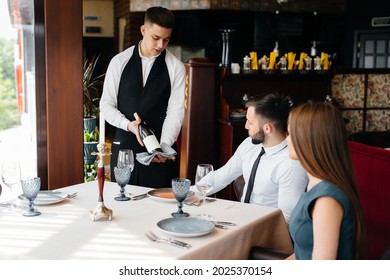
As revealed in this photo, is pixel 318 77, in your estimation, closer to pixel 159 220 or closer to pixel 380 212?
pixel 380 212

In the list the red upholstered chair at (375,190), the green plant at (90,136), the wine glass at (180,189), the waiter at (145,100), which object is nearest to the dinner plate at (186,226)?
the wine glass at (180,189)

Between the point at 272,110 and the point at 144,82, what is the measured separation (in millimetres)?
951

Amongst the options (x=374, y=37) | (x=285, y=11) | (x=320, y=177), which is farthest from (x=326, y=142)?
(x=374, y=37)

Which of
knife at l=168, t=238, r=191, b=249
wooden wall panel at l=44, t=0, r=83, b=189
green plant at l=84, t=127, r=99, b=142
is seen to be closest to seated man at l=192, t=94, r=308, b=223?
knife at l=168, t=238, r=191, b=249

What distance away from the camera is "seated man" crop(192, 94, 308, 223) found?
2521mm

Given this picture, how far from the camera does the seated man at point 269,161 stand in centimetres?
252

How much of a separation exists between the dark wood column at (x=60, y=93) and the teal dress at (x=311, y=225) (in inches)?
92.0

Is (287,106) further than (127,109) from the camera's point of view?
No

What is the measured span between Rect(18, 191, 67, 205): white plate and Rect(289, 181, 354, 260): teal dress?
107 cm

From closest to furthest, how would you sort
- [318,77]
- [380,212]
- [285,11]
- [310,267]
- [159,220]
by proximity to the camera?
[310,267] → [159,220] → [380,212] → [318,77] → [285,11]

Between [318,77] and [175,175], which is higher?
[318,77]

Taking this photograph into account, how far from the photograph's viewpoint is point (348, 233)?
5.49 ft

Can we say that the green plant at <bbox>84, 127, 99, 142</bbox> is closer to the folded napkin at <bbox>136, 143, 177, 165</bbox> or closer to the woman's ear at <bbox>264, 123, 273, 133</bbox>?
the folded napkin at <bbox>136, 143, 177, 165</bbox>

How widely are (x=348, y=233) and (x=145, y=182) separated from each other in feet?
5.88
